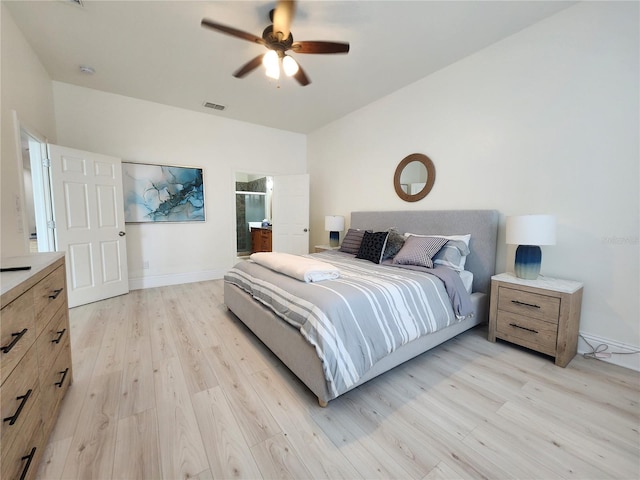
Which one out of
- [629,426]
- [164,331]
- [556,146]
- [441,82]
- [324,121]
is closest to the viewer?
[629,426]

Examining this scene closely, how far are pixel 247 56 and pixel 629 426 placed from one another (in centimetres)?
424

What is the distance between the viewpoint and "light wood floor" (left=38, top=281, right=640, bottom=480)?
1.24 m

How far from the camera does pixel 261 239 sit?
6.64m

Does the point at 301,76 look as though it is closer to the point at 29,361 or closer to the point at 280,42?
the point at 280,42

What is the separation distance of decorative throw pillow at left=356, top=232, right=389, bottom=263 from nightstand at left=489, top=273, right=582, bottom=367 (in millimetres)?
1152

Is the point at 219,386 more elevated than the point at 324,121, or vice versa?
the point at 324,121

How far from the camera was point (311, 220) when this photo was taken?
5.62m

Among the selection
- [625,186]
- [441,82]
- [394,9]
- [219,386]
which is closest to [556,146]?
[625,186]

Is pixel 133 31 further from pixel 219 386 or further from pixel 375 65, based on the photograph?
pixel 219 386

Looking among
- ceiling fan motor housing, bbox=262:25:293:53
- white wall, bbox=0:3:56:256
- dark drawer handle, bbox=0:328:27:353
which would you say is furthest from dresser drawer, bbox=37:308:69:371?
ceiling fan motor housing, bbox=262:25:293:53

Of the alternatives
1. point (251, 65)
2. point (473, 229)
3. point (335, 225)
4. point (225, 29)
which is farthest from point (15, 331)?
point (335, 225)

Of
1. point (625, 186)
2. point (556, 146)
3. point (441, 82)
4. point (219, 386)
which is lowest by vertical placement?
point (219, 386)

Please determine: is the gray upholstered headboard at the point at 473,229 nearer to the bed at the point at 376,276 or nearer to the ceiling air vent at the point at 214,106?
the bed at the point at 376,276

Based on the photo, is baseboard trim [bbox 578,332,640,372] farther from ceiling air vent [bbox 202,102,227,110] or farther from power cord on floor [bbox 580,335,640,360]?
ceiling air vent [bbox 202,102,227,110]
